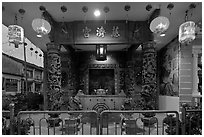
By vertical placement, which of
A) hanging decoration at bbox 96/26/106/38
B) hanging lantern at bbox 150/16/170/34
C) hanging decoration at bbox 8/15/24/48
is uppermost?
hanging decoration at bbox 96/26/106/38

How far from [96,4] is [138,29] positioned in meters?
1.80

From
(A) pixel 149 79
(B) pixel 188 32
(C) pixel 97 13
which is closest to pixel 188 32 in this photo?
(B) pixel 188 32

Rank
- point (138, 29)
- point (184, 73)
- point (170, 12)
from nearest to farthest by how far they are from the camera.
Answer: point (170, 12)
point (138, 29)
point (184, 73)

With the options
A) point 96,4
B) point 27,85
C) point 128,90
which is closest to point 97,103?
point 128,90

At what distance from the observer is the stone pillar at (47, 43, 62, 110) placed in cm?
547

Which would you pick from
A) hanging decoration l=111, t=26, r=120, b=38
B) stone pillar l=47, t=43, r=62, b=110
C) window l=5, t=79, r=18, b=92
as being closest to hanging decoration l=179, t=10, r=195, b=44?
hanging decoration l=111, t=26, r=120, b=38

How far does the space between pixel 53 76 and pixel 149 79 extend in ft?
10.0

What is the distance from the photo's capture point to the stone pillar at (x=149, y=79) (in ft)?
18.2

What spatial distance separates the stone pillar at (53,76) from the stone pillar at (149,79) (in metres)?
2.71

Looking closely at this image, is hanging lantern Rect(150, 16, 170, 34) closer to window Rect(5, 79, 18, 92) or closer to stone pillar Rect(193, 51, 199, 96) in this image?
stone pillar Rect(193, 51, 199, 96)

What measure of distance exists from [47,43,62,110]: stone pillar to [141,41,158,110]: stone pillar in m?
2.71

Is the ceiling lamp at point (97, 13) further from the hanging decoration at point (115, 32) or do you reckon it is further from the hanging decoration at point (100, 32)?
the hanging decoration at point (115, 32)

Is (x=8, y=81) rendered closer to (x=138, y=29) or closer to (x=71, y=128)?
(x=71, y=128)

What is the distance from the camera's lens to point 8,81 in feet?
23.0
